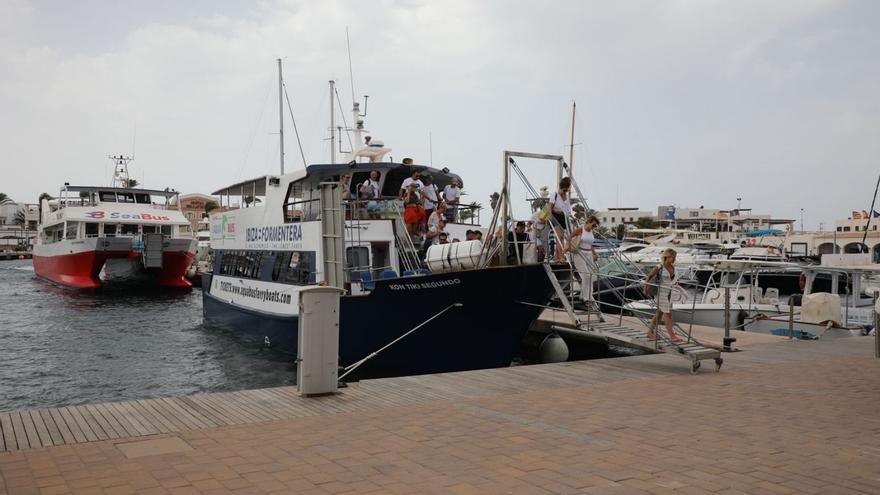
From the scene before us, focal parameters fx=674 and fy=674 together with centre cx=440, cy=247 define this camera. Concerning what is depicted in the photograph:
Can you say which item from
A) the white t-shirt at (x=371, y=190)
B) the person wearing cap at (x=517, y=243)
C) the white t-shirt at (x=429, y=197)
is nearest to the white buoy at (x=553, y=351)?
the person wearing cap at (x=517, y=243)

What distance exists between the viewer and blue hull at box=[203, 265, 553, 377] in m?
12.2

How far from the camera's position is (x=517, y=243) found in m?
12.4

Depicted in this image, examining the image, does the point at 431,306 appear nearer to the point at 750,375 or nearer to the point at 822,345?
the point at 750,375

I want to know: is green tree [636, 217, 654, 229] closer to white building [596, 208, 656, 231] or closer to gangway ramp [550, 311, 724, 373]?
white building [596, 208, 656, 231]

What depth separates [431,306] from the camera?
12.6m

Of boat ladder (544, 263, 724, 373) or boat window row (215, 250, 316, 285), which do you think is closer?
boat ladder (544, 263, 724, 373)

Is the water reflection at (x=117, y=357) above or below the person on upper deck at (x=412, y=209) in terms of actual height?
below

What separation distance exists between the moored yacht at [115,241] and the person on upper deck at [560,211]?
29930 millimetres

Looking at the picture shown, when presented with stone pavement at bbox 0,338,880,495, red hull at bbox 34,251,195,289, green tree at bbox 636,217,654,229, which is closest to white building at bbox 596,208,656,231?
green tree at bbox 636,217,654,229

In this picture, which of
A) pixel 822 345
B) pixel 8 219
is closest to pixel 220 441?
pixel 822 345

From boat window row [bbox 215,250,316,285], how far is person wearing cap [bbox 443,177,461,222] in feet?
11.9

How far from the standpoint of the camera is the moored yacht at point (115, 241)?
3722cm

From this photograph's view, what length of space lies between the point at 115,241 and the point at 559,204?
3178 centimetres

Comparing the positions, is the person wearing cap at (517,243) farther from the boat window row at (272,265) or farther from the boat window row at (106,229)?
the boat window row at (106,229)
